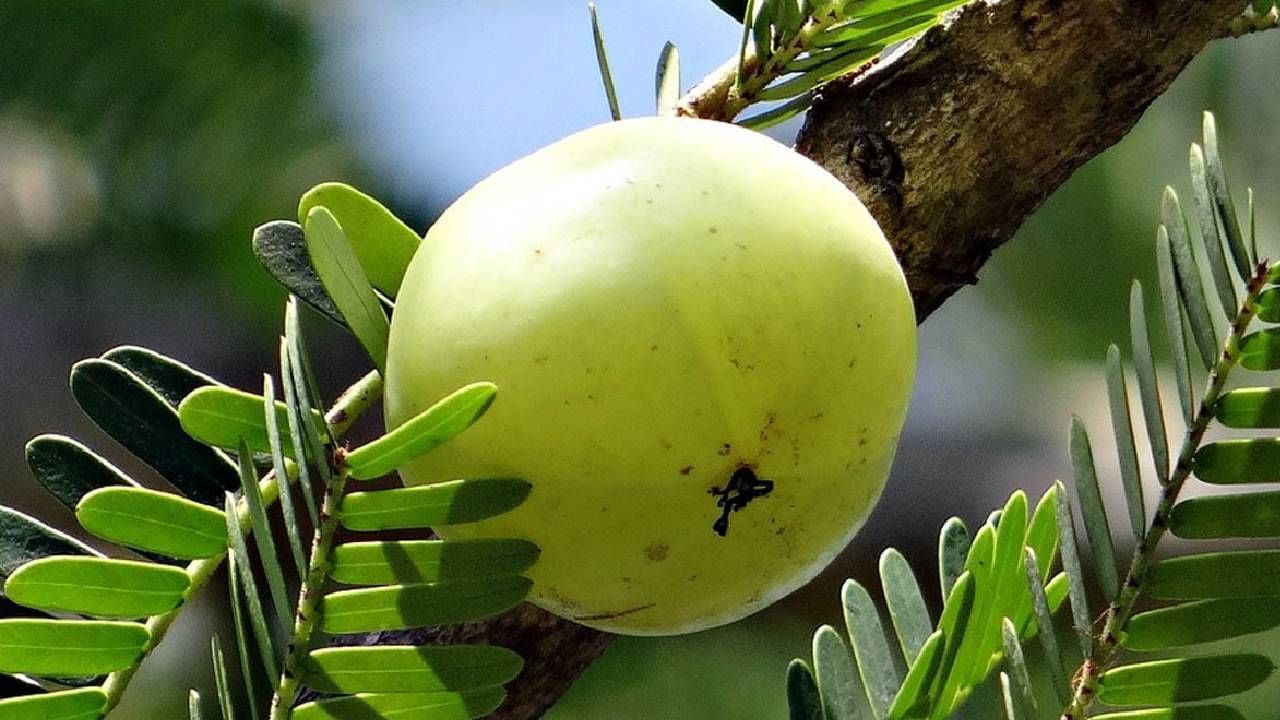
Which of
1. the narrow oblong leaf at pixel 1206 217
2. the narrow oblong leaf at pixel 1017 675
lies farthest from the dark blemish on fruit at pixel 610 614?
the narrow oblong leaf at pixel 1206 217

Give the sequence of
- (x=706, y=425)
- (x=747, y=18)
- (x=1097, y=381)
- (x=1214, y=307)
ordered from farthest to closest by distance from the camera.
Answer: (x=1097, y=381), (x=1214, y=307), (x=747, y=18), (x=706, y=425)

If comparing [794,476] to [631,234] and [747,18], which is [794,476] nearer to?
[631,234]

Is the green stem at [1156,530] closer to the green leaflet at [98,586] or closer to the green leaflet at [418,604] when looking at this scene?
the green leaflet at [418,604]

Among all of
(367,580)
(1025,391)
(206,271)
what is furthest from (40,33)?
(367,580)

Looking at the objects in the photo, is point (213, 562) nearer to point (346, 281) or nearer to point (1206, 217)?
point (346, 281)

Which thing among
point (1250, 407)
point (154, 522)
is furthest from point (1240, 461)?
point (154, 522)

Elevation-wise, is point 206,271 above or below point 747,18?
below
